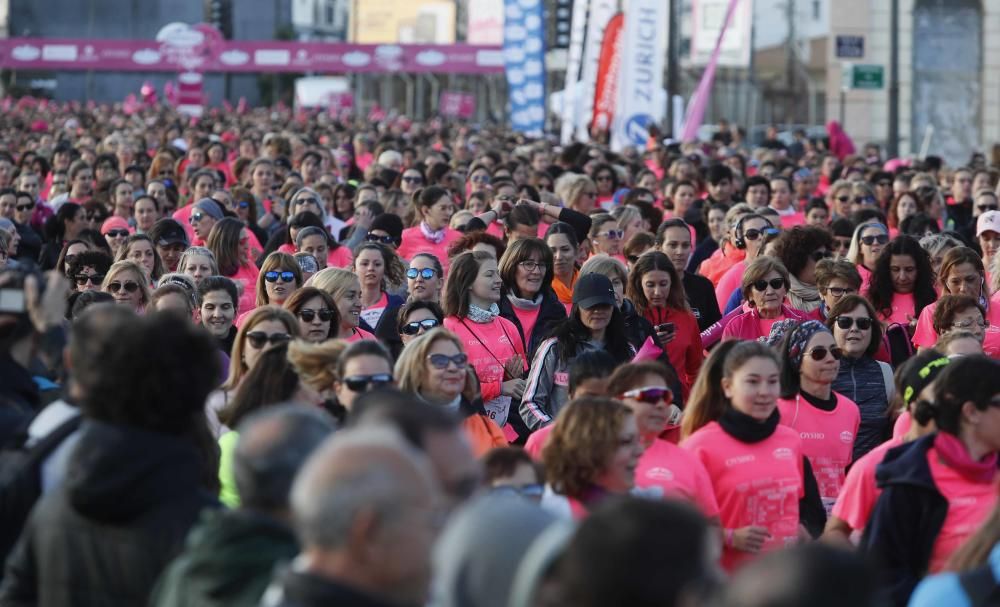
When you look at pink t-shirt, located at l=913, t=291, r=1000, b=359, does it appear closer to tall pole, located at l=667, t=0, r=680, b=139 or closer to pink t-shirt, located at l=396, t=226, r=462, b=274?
pink t-shirt, located at l=396, t=226, r=462, b=274

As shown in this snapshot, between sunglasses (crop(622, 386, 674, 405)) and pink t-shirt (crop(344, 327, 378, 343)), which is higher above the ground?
sunglasses (crop(622, 386, 674, 405))

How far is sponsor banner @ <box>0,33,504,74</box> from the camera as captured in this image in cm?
6388

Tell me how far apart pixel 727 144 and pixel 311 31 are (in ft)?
228

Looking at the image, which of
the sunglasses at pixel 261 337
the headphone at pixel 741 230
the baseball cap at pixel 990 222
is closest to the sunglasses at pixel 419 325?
the sunglasses at pixel 261 337

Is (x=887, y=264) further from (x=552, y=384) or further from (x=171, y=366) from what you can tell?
(x=171, y=366)

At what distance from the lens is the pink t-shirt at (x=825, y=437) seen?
757 centimetres

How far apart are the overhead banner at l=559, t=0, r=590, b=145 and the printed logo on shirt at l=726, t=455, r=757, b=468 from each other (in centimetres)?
2520

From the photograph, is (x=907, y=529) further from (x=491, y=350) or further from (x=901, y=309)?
(x=901, y=309)

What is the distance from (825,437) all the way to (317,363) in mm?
2315

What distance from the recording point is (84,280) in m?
10.5

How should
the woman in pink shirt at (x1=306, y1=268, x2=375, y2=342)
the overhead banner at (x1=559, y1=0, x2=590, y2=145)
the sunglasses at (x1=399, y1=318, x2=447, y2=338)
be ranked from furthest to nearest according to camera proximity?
the overhead banner at (x1=559, y1=0, x2=590, y2=145), the woman in pink shirt at (x1=306, y1=268, x2=375, y2=342), the sunglasses at (x1=399, y1=318, x2=447, y2=338)

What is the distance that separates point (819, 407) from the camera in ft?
25.5

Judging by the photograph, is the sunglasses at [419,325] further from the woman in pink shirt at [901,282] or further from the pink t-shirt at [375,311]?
the woman in pink shirt at [901,282]

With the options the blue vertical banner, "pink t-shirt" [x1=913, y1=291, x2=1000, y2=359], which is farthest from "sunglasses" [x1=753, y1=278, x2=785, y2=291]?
the blue vertical banner
